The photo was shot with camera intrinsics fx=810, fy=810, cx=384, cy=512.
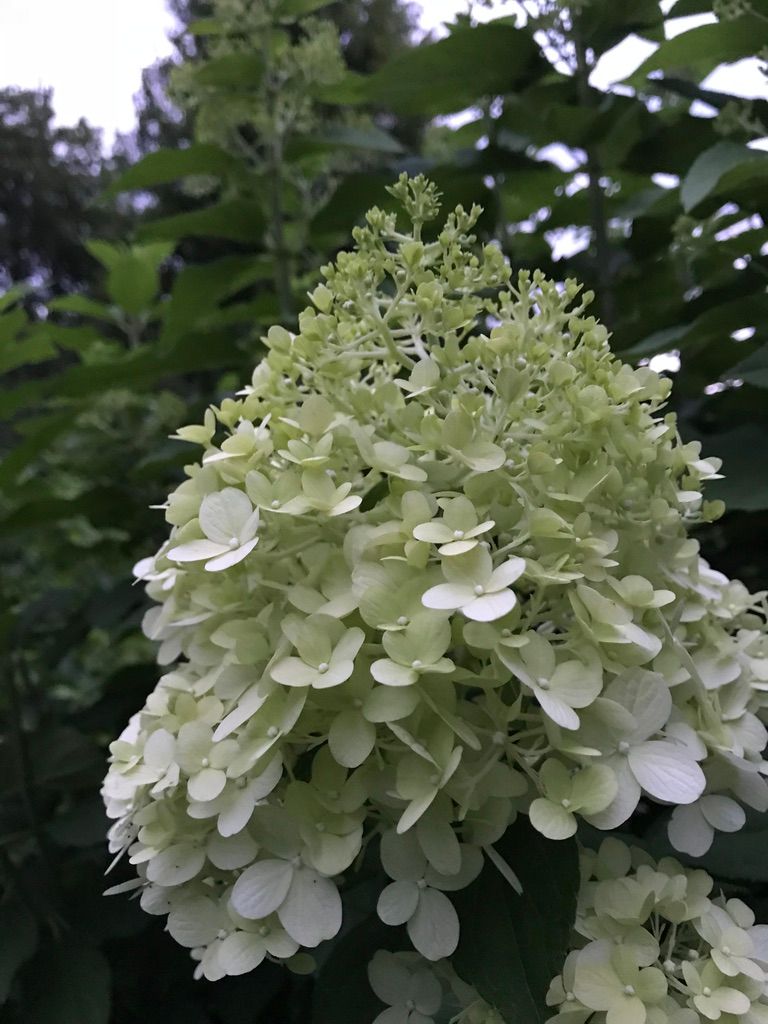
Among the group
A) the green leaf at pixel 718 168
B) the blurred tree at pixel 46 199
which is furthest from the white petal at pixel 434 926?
the blurred tree at pixel 46 199

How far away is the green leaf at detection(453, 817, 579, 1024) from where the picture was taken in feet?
1.25

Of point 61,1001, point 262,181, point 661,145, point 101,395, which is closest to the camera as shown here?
point 61,1001

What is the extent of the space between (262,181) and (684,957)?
0.92 m

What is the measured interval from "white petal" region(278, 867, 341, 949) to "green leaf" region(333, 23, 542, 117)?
Result: 2.55 ft

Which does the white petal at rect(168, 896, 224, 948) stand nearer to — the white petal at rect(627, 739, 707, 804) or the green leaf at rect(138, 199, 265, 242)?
the white petal at rect(627, 739, 707, 804)

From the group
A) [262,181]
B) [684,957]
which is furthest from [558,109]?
[684,957]

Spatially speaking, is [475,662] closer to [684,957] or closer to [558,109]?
[684,957]

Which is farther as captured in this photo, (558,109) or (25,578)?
(25,578)

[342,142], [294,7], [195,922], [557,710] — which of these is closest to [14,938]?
[195,922]

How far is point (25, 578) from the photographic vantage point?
1.52 m

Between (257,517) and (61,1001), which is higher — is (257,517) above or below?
above

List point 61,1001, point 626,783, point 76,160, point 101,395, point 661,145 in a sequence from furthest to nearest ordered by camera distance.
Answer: point 76,160, point 101,395, point 661,145, point 61,1001, point 626,783

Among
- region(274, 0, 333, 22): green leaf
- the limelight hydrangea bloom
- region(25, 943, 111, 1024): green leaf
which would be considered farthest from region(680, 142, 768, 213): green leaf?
region(25, 943, 111, 1024): green leaf

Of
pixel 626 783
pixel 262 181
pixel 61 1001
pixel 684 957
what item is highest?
pixel 262 181
